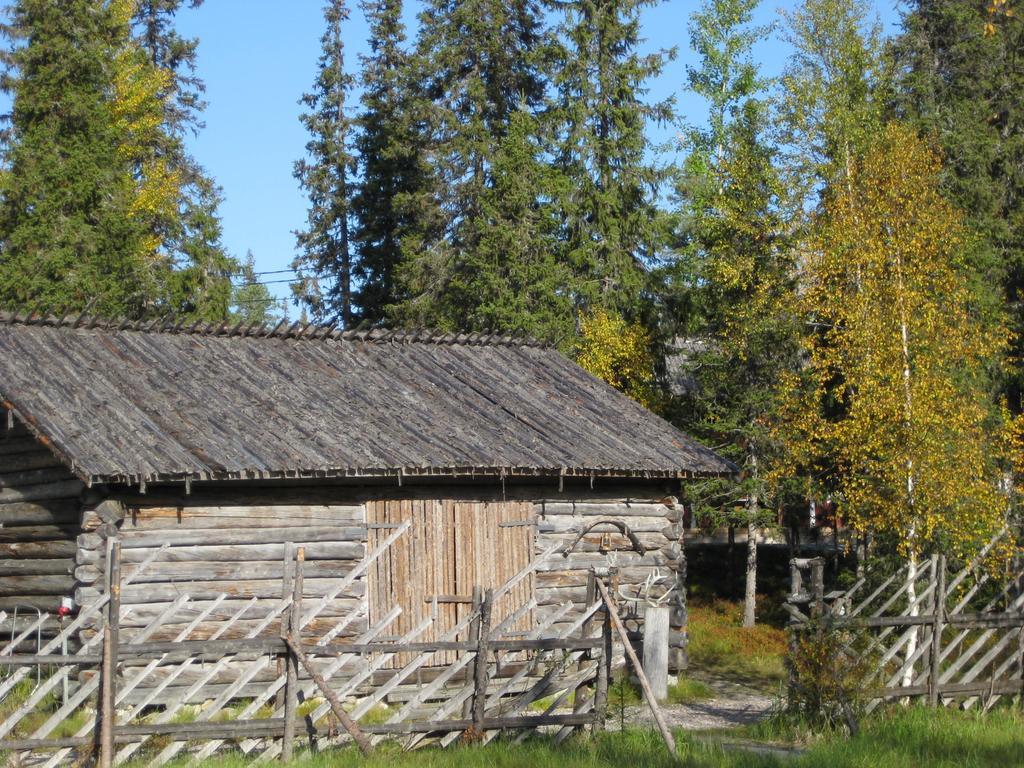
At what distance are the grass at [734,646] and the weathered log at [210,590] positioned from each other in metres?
7.40

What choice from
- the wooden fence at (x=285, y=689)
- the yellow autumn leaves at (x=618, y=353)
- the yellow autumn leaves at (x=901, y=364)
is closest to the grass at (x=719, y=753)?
the wooden fence at (x=285, y=689)

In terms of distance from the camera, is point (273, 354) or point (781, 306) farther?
point (781, 306)

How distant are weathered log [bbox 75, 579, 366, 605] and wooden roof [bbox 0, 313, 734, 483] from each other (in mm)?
1478

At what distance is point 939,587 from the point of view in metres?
13.1

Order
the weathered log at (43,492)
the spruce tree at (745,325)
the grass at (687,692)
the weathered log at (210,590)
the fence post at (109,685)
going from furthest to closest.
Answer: the spruce tree at (745,325)
the grass at (687,692)
the weathered log at (43,492)
the weathered log at (210,590)
the fence post at (109,685)

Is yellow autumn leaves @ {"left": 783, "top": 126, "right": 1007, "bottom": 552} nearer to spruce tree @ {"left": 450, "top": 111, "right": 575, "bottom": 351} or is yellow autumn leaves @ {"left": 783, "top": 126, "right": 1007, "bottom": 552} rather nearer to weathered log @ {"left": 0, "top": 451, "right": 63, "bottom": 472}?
spruce tree @ {"left": 450, "top": 111, "right": 575, "bottom": 351}

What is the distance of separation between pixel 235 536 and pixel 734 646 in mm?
11741

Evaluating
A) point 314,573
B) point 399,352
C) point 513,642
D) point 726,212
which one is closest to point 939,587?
point 513,642

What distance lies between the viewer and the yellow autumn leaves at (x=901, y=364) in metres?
18.1

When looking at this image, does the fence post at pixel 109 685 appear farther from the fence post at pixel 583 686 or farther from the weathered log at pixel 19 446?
the weathered log at pixel 19 446

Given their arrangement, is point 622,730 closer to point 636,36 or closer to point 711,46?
point 711,46

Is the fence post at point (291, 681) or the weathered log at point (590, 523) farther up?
the weathered log at point (590, 523)

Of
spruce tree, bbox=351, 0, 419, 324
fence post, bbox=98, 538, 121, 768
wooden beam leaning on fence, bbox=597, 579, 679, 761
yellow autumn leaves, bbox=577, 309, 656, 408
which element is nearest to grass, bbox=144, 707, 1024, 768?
wooden beam leaning on fence, bbox=597, 579, 679, 761

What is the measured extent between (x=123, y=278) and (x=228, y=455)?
598 inches
